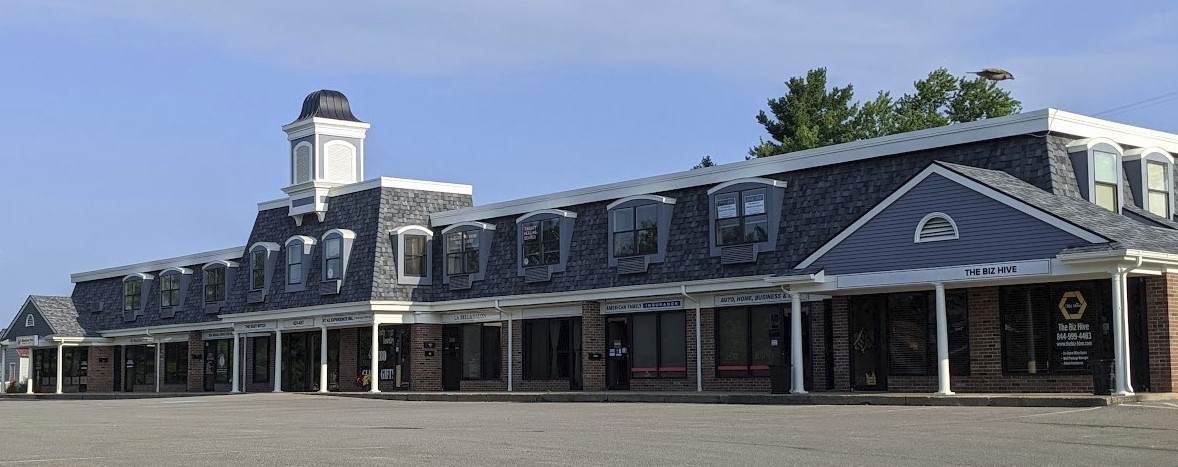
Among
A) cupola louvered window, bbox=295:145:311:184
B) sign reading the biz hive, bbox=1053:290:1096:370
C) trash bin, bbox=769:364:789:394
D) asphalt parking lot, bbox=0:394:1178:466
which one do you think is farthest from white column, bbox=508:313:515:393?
sign reading the biz hive, bbox=1053:290:1096:370

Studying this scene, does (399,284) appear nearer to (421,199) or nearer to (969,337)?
(421,199)

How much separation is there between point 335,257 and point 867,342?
19.5 meters

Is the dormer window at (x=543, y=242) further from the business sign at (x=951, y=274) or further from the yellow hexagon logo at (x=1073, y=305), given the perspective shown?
the yellow hexagon logo at (x=1073, y=305)

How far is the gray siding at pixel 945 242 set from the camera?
2425cm

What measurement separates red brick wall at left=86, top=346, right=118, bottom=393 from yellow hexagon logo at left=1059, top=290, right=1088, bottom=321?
137 feet

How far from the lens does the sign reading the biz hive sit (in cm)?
2520

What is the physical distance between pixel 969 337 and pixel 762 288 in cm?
556

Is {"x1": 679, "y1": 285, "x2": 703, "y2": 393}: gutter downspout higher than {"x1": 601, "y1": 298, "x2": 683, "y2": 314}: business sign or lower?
lower

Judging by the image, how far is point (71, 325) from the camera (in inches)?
2240

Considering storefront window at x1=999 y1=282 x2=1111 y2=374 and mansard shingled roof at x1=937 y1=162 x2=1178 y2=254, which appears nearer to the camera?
mansard shingled roof at x1=937 y1=162 x2=1178 y2=254

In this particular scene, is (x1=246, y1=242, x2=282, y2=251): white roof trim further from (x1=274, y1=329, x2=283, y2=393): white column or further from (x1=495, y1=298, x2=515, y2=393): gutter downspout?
(x1=495, y1=298, x2=515, y2=393): gutter downspout

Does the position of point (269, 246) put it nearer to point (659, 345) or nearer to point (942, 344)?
point (659, 345)

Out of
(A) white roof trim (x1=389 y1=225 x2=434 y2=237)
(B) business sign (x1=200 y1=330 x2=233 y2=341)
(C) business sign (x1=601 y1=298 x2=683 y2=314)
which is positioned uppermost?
(A) white roof trim (x1=389 y1=225 x2=434 y2=237)

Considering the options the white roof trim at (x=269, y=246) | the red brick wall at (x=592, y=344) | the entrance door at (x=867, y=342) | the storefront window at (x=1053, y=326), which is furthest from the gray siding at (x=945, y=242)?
the white roof trim at (x=269, y=246)
